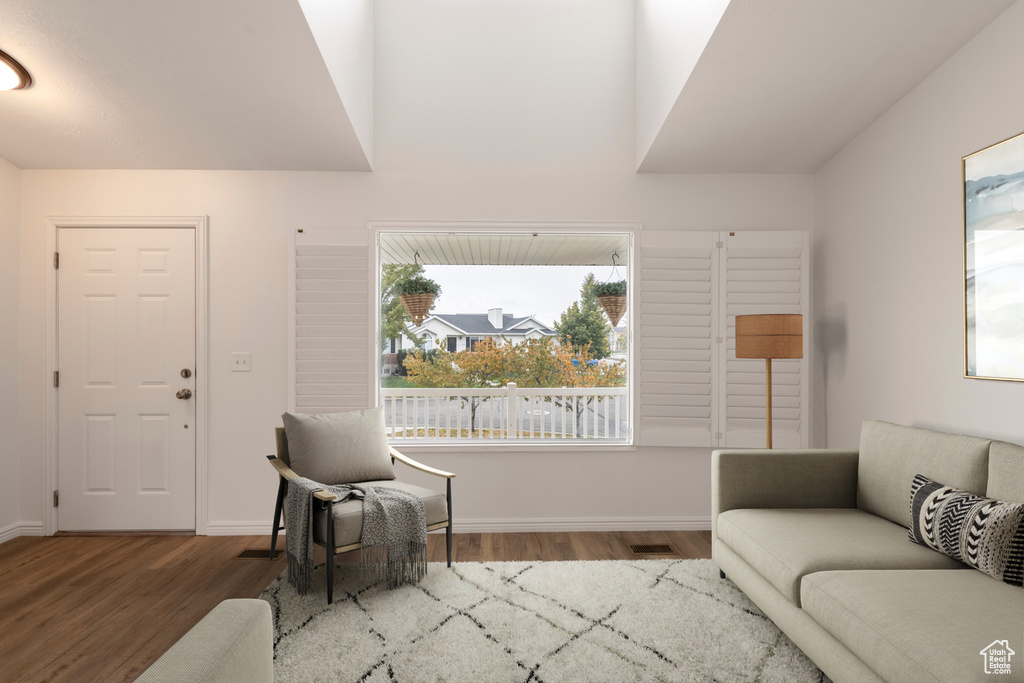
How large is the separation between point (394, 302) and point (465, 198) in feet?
3.44

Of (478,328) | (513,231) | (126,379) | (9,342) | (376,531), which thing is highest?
(513,231)

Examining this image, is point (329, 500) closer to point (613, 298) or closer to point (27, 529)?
point (27, 529)

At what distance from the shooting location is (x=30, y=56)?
2.36 metres

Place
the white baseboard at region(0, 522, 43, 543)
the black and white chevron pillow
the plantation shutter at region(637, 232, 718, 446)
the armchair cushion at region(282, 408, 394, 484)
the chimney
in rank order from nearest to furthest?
1. the black and white chevron pillow
2. the armchair cushion at region(282, 408, 394, 484)
3. the white baseboard at region(0, 522, 43, 543)
4. the plantation shutter at region(637, 232, 718, 446)
5. the chimney

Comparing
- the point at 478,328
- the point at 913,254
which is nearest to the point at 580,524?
the point at 478,328

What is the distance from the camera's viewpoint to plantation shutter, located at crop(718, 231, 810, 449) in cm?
375

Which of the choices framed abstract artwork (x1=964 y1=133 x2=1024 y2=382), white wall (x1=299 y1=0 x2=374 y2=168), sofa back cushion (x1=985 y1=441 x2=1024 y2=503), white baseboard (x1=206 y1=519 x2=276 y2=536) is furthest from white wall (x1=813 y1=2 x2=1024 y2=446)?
white baseboard (x1=206 y1=519 x2=276 y2=536)

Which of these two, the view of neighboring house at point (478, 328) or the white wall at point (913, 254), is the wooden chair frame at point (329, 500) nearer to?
the view of neighboring house at point (478, 328)

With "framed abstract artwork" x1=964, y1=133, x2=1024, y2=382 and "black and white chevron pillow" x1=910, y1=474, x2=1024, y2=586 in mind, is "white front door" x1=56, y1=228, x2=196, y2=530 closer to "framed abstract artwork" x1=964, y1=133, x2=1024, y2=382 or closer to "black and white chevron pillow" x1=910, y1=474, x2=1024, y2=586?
"black and white chevron pillow" x1=910, y1=474, x2=1024, y2=586

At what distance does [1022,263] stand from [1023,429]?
640mm

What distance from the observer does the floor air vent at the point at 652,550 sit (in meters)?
3.37

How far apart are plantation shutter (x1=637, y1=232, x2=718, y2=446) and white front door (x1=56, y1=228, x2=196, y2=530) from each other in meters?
2.96

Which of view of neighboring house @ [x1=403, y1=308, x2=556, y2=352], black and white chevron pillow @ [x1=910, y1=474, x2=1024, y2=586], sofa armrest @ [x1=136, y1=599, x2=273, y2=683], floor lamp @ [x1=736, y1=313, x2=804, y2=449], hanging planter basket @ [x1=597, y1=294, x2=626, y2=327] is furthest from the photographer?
view of neighboring house @ [x1=403, y1=308, x2=556, y2=352]

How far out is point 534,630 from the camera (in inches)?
94.7
